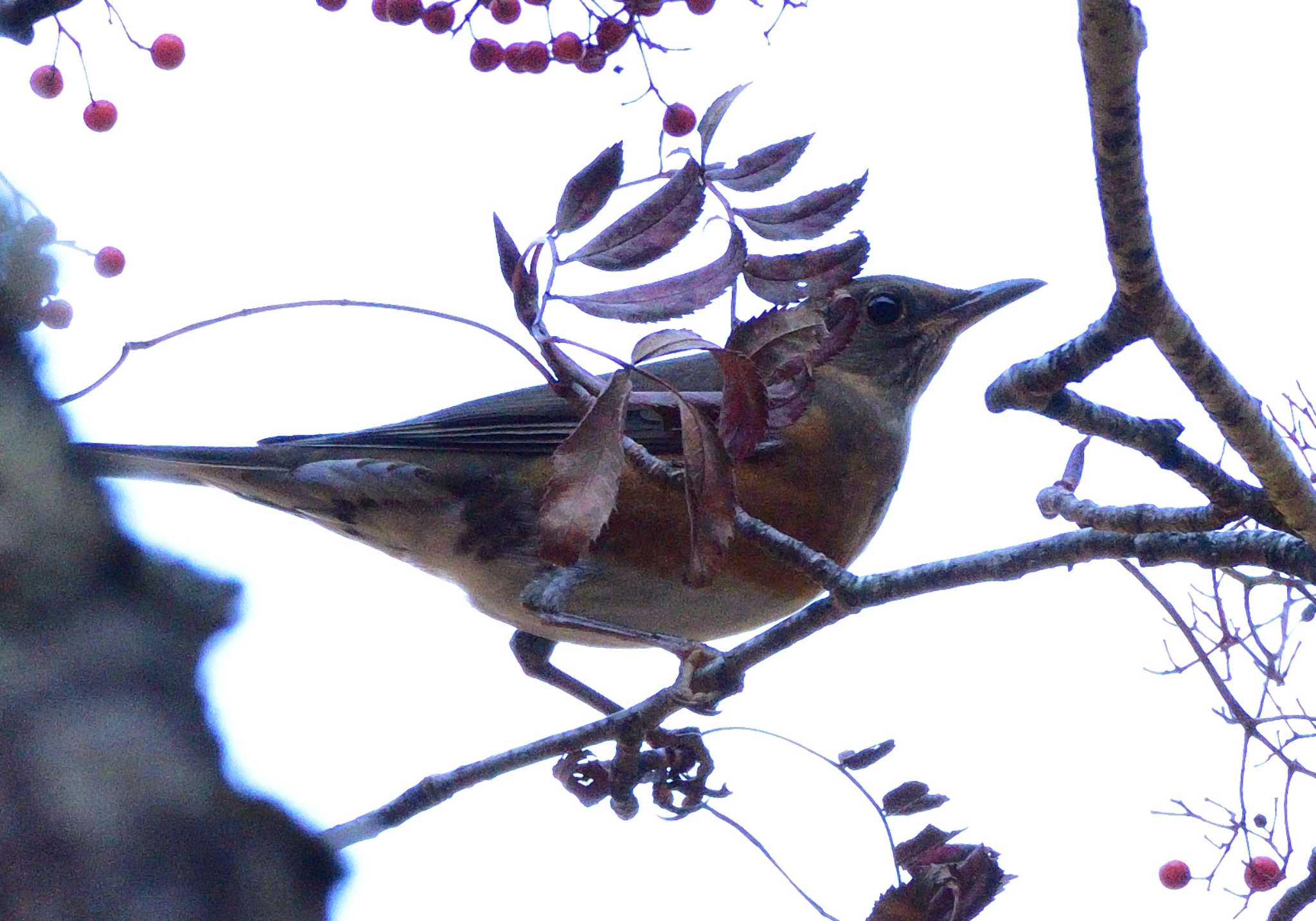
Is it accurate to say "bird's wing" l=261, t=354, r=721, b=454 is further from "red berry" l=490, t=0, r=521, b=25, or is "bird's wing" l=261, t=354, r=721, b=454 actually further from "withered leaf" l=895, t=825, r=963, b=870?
"withered leaf" l=895, t=825, r=963, b=870

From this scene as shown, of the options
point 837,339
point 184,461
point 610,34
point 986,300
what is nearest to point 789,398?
point 837,339

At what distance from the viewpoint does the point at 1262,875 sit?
3.20 m

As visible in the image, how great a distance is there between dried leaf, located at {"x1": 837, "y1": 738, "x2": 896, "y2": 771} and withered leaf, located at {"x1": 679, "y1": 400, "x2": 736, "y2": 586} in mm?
654

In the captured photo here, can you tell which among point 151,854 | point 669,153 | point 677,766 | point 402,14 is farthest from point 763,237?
point 151,854

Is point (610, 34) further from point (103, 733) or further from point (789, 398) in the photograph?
point (103, 733)

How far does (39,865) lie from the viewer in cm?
82

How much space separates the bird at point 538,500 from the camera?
365 cm

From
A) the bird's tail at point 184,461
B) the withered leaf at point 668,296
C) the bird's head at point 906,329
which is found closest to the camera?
the withered leaf at point 668,296

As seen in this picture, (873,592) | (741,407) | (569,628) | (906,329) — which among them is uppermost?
(906,329)

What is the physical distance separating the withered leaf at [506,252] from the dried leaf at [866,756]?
108 cm

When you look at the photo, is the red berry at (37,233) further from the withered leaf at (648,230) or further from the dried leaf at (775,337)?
the dried leaf at (775,337)

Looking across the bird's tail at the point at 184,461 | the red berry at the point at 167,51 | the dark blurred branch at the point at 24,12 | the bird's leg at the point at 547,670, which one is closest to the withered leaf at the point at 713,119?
the dark blurred branch at the point at 24,12

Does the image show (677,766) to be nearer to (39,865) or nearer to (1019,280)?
(1019,280)

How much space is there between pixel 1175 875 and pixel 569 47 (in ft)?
8.28
